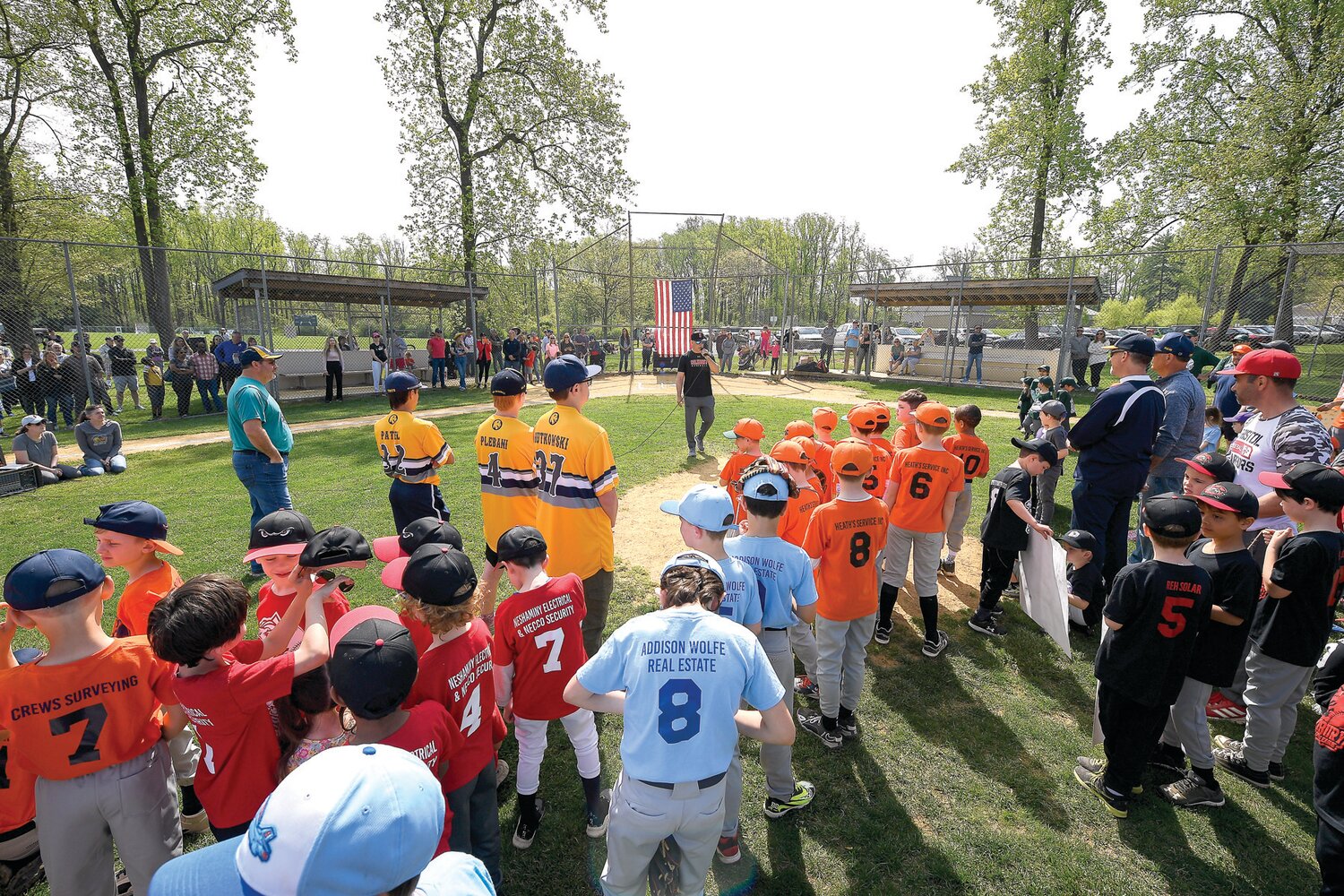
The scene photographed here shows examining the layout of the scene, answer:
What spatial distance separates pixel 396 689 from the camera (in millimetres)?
2008

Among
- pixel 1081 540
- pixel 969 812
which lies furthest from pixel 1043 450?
pixel 969 812

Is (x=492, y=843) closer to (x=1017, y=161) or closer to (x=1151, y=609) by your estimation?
(x=1151, y=609)

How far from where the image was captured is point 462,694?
2559 mm

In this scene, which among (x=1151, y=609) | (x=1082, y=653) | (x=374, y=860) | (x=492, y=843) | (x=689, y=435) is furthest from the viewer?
(x=689, y=435)

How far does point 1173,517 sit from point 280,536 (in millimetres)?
4821

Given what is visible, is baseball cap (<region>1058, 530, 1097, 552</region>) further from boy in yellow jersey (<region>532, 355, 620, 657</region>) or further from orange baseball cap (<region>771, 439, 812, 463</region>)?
boy in yellow jersey (<region>532, 355, 620, 657</region>)

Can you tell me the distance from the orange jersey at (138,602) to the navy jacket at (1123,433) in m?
6.67

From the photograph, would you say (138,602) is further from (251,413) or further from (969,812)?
(969,812)

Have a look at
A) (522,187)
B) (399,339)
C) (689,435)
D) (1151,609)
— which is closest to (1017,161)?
(522,187)

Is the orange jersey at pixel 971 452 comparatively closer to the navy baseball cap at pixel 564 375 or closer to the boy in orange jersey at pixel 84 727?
the navy baseball cap at pixel 564 375

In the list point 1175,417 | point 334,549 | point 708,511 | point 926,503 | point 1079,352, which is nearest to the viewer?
point 334,549

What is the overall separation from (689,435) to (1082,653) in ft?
24.6

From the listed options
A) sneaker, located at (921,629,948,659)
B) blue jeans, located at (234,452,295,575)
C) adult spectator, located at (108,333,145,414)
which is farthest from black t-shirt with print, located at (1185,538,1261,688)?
adult spectator, located at (108,333,145,414)

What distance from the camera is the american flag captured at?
18.0m
